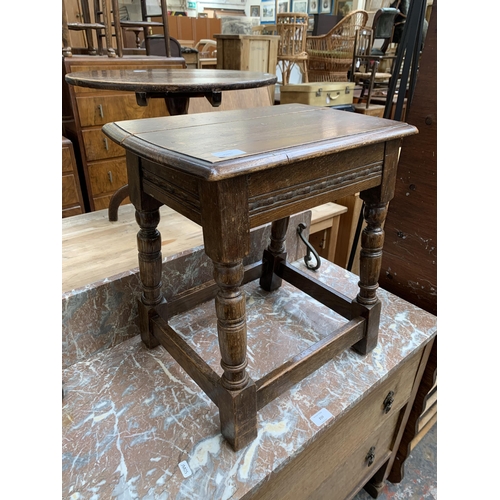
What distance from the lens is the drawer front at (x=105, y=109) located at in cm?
217

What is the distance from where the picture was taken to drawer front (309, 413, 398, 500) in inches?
44.7

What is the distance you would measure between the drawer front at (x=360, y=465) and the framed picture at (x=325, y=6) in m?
7.65

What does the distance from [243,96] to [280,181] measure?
1.94 metres

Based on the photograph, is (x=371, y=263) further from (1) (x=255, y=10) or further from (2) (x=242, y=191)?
(1) (x=255, y=10)

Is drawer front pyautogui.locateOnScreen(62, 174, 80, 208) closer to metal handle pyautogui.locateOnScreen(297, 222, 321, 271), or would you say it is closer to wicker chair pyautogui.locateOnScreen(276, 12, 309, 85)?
metal handle pyautogui.locateOnScreen(297, 222, 321, 271)

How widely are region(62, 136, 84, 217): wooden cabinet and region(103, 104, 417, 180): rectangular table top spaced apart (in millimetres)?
1498

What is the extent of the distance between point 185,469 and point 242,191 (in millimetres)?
560

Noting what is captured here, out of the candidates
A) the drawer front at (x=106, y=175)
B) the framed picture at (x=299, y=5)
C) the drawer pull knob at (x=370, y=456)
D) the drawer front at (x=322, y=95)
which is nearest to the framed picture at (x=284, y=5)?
the framed picture at (x=299, y=5)

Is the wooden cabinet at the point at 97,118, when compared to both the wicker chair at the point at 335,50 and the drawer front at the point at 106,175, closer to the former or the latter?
the drawer front at the point at 106,175

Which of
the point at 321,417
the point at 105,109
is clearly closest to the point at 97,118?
the point at 105,109

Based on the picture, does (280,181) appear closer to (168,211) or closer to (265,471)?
(265,471)

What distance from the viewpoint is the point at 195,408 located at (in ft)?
3.01

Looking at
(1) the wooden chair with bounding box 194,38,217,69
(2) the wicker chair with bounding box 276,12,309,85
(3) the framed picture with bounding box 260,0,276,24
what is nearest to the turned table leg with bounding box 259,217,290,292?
(2) the wicker chair with bounding box 276,12,309,85

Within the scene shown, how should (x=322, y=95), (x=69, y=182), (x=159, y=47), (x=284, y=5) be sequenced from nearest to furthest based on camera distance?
(x=69, y=182)
(x=322, y=95)
(x=159, y=47)
(x=284, y=5)
